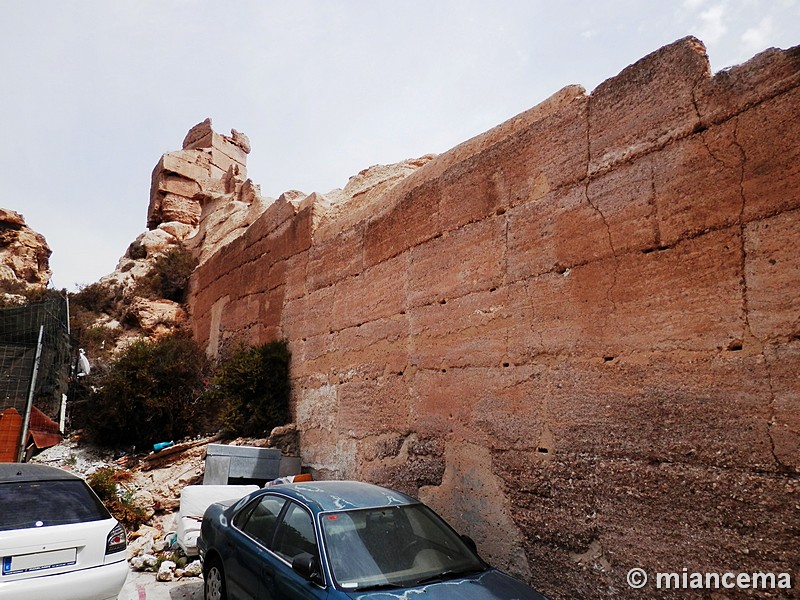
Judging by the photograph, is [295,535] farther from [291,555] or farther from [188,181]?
[188,181]

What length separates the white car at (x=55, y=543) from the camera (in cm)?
357

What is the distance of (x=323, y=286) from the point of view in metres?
8.08

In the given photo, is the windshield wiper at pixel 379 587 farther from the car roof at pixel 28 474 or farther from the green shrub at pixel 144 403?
the green shrub at pixel 144 403

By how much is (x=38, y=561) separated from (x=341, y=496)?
210cm

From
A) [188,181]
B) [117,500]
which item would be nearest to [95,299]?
[188,181]

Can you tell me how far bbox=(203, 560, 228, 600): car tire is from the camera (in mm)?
3979

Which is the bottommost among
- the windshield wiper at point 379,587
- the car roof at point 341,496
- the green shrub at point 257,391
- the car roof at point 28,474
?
the windshield wiper at point 379,587

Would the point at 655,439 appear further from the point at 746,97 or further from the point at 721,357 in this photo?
the point at 746,97

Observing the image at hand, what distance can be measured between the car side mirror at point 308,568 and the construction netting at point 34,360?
7.20m

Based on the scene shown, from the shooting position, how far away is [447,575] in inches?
126

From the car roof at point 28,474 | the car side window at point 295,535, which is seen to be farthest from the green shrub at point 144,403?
the car side window at point 295,535

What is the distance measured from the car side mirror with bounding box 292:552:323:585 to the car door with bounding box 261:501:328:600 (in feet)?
0.08

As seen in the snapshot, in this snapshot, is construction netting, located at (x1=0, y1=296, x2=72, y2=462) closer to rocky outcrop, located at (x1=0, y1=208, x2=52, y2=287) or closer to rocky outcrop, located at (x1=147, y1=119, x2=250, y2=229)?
rocky outcrop, located at (x1=147, y1=119, x2=250, y2=229)

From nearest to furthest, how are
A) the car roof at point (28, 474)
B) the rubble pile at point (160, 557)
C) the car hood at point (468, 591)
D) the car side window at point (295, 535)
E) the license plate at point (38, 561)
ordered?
1. the car hood at point (468, 591)
2. the car side window at point (295, 535)
3. the license plate at point (38, 561)
4. the car roof at point (28, 474)
5. the rubble pile at point (160, 557)
